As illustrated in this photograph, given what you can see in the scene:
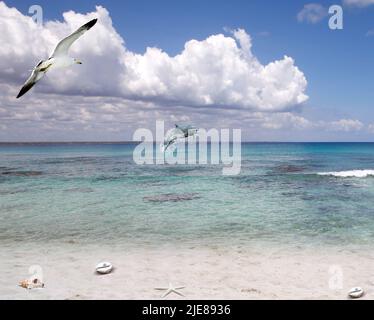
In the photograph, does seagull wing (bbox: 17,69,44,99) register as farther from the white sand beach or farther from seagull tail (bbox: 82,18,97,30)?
the white sand beach

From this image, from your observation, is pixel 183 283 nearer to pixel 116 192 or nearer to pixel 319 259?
pixel 319 259

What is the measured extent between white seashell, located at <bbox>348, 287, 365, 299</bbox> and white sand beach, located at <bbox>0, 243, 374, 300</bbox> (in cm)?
16

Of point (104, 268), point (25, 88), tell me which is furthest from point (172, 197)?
point (25, 88)

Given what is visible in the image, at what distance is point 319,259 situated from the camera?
38.5ft

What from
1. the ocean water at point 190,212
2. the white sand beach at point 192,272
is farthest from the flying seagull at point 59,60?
the ocean water at point 190,212

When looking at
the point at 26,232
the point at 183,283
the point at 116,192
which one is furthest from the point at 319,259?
the point at 116,192

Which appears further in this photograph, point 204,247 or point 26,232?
point 26,232

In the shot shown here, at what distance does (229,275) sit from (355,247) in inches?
219

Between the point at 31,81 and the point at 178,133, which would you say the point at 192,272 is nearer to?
the point at 178,133

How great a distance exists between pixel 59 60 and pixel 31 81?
2.61 feet

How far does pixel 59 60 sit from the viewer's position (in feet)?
27.8

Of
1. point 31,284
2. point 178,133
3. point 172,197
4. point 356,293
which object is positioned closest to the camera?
point 356,293

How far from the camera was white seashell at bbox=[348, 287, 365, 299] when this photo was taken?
8570 mm

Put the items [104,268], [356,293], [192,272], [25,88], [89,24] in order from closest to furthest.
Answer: [25,88]
[89,24]
[356,293]
[104,268]
[192,272]
